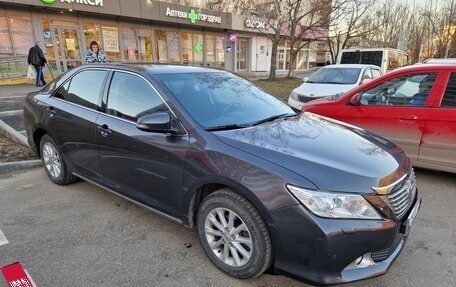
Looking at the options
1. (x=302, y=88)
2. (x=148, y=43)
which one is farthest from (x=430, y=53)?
(x=302, y=88)

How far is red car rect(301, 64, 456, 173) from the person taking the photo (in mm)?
4395

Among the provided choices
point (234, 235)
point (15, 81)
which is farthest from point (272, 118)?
point (15, 81)

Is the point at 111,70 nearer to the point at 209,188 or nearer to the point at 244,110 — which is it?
the point at 244,110

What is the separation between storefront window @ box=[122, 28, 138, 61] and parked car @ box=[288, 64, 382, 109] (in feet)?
41.1

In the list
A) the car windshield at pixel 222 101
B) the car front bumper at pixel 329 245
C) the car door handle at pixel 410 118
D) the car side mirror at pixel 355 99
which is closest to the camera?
the car front bumper at pixel 329 245

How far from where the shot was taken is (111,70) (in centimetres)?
356

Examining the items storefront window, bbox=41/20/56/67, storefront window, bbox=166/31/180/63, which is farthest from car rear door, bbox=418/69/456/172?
storefront window, bbox=166/31/180/63

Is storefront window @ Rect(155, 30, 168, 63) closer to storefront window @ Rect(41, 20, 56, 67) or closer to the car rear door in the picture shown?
storefront window @ Rect(41, 20, 56, 67)

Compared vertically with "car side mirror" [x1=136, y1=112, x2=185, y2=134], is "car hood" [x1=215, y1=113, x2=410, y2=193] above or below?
below

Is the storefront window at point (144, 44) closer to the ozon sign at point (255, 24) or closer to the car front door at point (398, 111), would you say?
the ozon sign at point (255, 24)

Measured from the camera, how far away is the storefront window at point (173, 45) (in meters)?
21.0

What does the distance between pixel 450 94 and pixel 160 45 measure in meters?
18.4

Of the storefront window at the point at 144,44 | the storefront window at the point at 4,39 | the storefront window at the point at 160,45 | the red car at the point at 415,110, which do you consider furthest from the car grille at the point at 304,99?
the storefront window at the point at 160,45

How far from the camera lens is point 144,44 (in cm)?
1981
